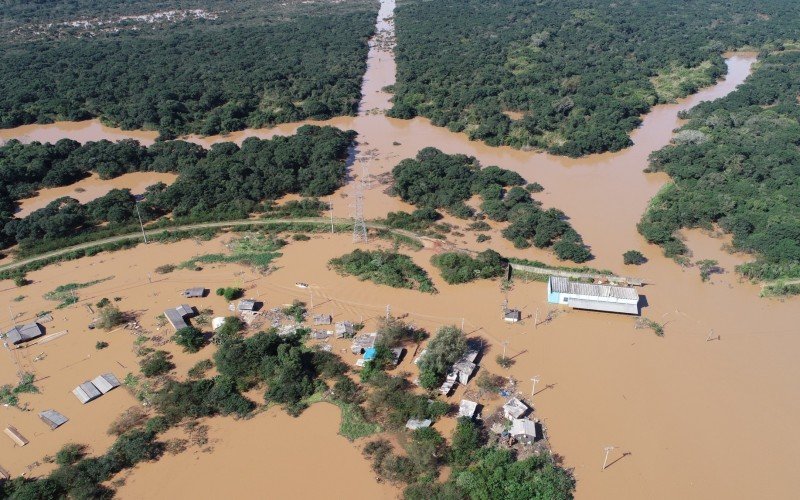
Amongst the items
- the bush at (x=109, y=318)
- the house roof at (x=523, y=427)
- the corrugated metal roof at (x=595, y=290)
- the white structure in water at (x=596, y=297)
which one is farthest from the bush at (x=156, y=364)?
the corrugated metal roof at (x=595, y=290)

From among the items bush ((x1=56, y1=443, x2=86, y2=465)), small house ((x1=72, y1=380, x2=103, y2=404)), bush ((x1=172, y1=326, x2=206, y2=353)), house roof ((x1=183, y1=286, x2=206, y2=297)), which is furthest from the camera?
house roof ((x1=183, y1=286, x2=206, y2=297))

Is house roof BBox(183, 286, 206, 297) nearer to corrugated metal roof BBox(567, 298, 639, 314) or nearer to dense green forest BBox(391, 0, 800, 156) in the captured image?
corrugated metal roof BBox(567, 298, 639, 314)

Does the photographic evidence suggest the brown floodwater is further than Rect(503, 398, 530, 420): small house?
Yes

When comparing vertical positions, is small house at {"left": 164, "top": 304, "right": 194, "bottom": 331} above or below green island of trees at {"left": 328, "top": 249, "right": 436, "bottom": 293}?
below

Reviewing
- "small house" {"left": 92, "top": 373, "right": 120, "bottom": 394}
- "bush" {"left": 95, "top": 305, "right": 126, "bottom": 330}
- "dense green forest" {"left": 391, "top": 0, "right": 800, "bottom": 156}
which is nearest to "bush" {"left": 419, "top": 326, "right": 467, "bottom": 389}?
"small house" {"left": 92, "top": 373, "right": 120, "bottom": 394}

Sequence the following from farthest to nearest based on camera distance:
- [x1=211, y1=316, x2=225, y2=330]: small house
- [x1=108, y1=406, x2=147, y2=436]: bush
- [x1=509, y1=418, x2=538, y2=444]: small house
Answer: [x1=211, y1=316, x2=225, y2=330]: small house
[x1=108, y1=406, x2=147, y2=436]: bush
[x1=509, y1=418, x2=538, y2=444]: small house

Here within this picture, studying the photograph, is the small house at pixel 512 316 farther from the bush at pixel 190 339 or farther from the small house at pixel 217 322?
the bush at pixel 190 339

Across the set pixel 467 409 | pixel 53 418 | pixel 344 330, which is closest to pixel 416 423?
pixel 467 409

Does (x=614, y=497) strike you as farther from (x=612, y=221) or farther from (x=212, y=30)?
(x=212, y=30)
